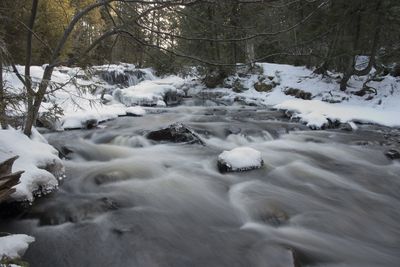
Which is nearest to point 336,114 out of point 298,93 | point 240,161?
point 298,93

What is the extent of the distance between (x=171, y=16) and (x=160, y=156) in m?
4.14

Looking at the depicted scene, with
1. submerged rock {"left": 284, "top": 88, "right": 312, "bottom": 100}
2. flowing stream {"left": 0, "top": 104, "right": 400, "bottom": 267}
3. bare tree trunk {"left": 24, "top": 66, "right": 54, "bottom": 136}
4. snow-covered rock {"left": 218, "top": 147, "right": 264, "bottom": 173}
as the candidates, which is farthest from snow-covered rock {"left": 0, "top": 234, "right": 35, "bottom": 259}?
submerged rock {"left": 284, "top": 88, "right": 312, "bottom": 100}

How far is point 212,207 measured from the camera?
5.35 metres

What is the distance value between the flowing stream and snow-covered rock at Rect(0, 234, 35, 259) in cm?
43

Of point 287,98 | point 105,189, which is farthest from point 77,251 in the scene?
point 287,98

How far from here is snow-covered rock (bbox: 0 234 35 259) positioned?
300 cm

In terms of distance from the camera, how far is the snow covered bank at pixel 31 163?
4.64 m

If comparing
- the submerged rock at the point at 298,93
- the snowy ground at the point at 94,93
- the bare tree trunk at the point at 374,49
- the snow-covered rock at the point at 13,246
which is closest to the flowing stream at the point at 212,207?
the snow-covered rock at the point at 13,246

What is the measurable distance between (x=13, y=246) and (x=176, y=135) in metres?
5.35

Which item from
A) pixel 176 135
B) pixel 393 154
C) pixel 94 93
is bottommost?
pixel 393 154

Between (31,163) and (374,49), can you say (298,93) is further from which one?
(31,163)

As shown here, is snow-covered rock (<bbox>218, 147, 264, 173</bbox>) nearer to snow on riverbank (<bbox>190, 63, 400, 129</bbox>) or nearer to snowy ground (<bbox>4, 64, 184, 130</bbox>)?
snowy ground (<bbox>4, 64, 184, 130</bbox>)

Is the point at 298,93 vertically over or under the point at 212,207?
over

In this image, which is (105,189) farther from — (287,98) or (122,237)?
(287,98)
